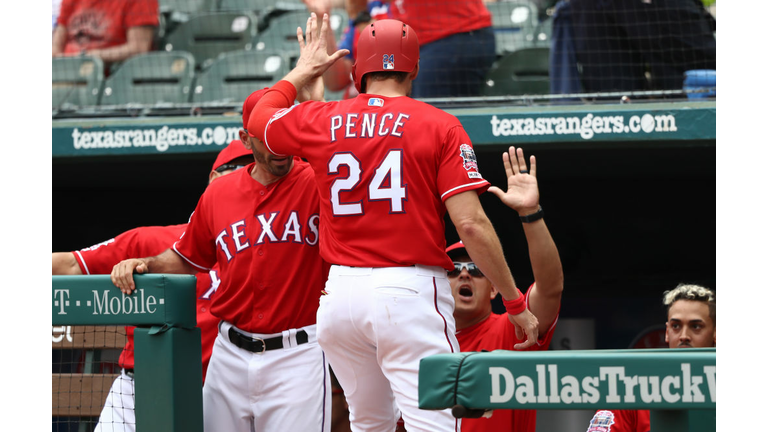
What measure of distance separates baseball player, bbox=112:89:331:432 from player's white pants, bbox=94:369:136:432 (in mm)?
494

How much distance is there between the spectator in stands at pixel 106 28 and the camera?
6163mm

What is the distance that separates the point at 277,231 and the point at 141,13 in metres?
3.69

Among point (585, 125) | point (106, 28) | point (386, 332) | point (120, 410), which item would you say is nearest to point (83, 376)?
point (120, 410)

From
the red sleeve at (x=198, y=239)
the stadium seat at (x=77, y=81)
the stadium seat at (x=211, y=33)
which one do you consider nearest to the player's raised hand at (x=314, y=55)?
the red sleeve at (x=198, y=239)

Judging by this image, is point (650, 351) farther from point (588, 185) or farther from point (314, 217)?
point (588, 185)

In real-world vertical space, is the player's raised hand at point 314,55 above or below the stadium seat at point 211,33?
below

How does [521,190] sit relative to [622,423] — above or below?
above

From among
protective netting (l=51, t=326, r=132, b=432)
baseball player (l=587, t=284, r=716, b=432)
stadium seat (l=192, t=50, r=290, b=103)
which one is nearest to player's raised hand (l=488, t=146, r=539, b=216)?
baseball player (l=587, t=284, r=716, b=432)

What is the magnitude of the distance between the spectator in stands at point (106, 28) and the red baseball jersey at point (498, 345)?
12.9 ft

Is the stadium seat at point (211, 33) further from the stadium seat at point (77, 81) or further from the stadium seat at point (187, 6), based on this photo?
the stadium seat at point (77, 81)

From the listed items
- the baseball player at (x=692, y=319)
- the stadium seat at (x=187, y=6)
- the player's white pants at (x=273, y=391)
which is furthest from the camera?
the stadium seat at (x=187, y=6)

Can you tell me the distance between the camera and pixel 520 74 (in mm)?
5629

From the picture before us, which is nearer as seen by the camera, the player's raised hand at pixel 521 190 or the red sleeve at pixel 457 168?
the red sleeve at pixel 457 168

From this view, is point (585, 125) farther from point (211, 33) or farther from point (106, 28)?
point (106, 28)
